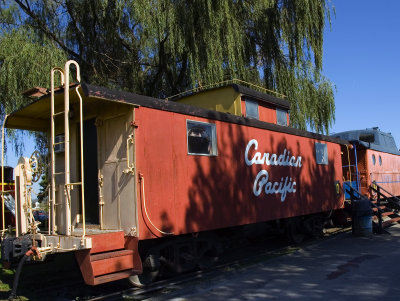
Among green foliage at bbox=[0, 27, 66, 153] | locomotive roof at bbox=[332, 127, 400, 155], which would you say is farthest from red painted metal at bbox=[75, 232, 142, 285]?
locomotive roof at bbox=[332, 127, 400, 155]

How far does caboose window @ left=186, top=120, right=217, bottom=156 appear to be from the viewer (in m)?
6.73

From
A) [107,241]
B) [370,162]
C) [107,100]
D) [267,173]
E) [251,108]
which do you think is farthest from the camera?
[370,162]

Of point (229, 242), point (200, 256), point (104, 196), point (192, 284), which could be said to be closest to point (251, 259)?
point (229, 242)

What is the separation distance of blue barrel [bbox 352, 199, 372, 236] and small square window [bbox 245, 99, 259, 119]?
14.7ft

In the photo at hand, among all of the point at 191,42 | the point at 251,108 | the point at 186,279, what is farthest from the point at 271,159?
the point at 191,42

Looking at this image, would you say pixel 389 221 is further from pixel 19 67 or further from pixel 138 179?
pixel 19 67

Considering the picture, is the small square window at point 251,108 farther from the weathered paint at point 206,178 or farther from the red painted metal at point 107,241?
the red painted metal at point 107,241

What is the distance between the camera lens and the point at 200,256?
710 cm

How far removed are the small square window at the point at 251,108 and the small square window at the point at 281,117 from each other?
1.09 meters

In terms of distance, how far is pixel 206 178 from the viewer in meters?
6.88

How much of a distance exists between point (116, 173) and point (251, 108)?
4313 mm

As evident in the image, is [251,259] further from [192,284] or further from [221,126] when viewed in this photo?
[221,126]

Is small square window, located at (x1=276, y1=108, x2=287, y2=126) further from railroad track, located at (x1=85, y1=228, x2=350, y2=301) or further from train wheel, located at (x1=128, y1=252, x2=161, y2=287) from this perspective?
train wheel, located at (x1=128, y1=252, x2=161, y2=287)

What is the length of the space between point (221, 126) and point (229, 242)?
2.57 metres
